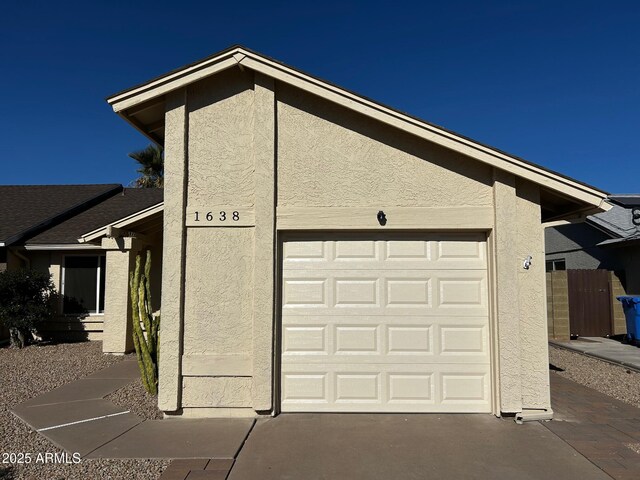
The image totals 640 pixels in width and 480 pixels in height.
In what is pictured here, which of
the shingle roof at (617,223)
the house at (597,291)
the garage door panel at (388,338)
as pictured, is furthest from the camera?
the shingle roof at (617,223)

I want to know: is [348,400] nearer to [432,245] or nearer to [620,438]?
[432,245]

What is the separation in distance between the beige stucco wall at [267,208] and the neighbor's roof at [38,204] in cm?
839

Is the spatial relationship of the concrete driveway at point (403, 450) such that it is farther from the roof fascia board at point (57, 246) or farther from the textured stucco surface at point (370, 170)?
the roof fascia board at point (57, 246)

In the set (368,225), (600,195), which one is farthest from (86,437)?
(600,195)

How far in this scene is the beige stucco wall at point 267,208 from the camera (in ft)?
18.5

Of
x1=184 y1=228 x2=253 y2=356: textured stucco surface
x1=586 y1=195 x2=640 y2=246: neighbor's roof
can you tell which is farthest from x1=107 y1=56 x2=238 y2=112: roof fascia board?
x1=586 y1=195 x2=640 y2=246: neighbor's roof

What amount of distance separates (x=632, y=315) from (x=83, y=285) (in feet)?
48.0

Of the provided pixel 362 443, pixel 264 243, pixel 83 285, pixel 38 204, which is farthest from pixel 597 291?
pixel 38 204

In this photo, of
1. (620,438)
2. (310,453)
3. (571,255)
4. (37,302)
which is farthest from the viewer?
(571,255)

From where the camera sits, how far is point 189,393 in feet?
18.8

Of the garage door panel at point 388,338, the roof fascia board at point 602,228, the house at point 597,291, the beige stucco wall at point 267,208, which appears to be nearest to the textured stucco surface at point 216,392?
the beige stucco wall at point 267,208

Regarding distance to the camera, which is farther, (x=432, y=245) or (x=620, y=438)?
(x=432, y=245)

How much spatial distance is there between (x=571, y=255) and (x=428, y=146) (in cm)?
1264

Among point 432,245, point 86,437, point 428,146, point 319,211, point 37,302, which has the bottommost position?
point 86,437
